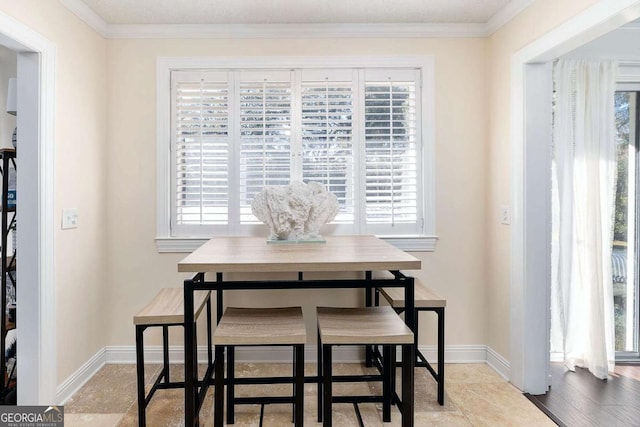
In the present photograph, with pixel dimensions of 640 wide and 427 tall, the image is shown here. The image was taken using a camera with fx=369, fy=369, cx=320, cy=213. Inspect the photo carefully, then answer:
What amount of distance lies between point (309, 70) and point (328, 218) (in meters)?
1.16

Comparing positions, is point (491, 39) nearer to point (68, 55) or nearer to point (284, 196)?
point (284, 196)

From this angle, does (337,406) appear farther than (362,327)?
Yes

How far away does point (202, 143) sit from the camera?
2791 millimetres

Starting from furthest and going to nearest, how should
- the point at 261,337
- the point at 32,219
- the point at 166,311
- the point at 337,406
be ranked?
the point at 337,406, the point at 32,219, the point at 166,311, the point at 261,337

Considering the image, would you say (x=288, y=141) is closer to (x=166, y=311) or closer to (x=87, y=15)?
(x=166, y=311)

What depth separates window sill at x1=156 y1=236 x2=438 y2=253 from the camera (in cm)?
277

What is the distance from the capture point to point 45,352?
7.09 feet

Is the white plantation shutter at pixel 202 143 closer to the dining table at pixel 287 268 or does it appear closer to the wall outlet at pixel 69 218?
the wall outlet at pixel 69 218

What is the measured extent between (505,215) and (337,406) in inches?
66.8

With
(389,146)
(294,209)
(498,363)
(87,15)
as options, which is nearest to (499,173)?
(389,146)

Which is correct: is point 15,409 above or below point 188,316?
below

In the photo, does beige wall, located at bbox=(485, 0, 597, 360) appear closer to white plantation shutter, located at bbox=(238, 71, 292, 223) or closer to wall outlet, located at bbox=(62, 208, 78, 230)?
white plantation shutter, located at bbox=(238, 71, 292, 223)

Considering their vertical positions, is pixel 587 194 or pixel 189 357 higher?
pixel 587 194

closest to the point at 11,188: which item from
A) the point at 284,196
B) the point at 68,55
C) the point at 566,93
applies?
the point at 68,55
